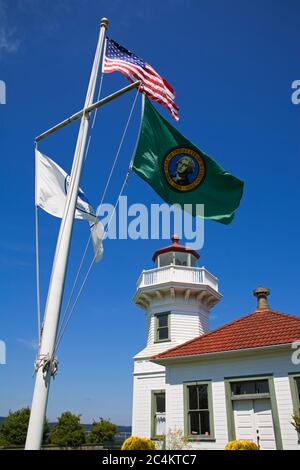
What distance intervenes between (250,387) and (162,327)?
7136 millimetres

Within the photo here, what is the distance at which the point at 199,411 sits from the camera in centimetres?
1458

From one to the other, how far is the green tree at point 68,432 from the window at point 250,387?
2199 cm

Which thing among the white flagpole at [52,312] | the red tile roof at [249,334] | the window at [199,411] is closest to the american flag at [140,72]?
the white flagpole at [52,312]

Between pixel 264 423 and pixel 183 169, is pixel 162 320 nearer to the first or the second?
pixel 264 423

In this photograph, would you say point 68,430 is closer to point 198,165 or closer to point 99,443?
point 99,443

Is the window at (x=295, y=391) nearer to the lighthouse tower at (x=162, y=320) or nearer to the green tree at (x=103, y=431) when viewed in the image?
the lighthouse tower at (x=162, y=320)

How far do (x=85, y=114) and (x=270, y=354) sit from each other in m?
11.5

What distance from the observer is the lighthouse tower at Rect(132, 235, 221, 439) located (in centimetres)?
1812

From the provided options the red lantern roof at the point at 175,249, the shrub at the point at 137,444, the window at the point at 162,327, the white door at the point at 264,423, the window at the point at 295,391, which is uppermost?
the red lantern roof at the point at 175,249

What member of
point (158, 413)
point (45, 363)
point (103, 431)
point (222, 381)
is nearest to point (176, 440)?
point (222, 381)

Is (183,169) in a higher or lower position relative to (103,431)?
higher

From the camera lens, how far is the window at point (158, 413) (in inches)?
685

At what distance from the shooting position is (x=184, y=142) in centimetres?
712
